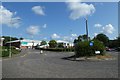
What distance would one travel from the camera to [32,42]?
19525 cm

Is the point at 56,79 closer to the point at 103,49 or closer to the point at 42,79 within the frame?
the point at 42,79

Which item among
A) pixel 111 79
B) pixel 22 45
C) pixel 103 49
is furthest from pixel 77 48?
pixel 22 45

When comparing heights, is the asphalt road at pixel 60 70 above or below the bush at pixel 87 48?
below

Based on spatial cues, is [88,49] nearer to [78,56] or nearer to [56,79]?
[78,56]

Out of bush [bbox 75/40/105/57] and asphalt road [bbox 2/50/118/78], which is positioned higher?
bush [bbox 75/40/105/57]

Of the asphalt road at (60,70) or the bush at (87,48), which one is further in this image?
the bush at (87,48)

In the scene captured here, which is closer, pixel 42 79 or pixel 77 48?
pixel 42 79

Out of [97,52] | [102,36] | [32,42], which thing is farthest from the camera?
[32,42]

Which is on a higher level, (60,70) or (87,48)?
(87,48)

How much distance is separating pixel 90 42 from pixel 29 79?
25966 millimetres

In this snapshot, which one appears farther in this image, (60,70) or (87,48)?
(87,48)

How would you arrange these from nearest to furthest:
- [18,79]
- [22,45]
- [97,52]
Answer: [18,79], [97,52], [22,45]

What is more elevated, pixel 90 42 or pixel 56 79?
pixel 90 42

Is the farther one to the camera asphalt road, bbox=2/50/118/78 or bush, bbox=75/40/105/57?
bush, bbox=75/40/105/57
